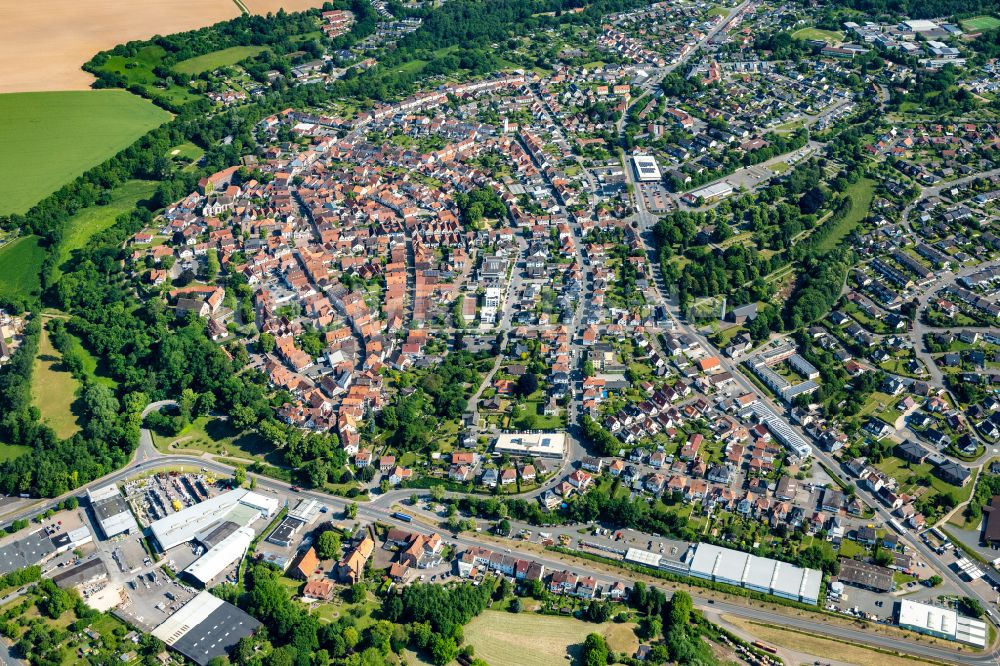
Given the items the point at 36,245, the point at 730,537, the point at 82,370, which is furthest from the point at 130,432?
the point at 730,537

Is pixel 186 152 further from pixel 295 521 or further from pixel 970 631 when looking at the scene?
pixel 970 631

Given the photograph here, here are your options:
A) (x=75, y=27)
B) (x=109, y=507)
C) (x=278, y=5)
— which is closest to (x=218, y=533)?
(x=109, y=507)

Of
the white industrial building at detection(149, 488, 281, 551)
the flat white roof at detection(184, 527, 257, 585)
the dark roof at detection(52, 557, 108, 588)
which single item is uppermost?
the white industrial building at detection(149, 488, 281, 551)

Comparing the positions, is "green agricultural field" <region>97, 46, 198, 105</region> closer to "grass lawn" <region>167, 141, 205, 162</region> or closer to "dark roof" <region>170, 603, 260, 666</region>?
"grass lawn" <region>167, 141, 205, 162</region>

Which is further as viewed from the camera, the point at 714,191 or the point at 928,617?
the point at 714,191

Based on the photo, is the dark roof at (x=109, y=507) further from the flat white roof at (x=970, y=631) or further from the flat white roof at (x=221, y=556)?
the flat white roof at (x=970, y=631)

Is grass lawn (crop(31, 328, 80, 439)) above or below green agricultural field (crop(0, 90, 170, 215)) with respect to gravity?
below

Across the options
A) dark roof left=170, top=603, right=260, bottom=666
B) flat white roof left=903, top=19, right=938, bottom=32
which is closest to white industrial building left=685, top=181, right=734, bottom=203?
flat white roof left=903, top=19, right=938, bottom=32

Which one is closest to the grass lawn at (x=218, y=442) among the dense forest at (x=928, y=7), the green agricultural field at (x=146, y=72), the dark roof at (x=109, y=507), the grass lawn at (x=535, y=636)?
the dark roof at (x=109, y=507)
